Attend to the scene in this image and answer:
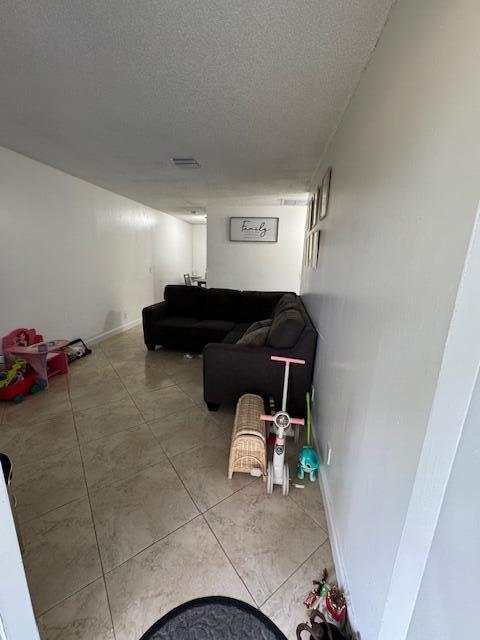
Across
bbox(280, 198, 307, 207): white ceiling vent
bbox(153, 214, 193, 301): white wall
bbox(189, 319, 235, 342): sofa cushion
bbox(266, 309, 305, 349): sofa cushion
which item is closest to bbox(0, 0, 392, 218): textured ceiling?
bbox(266, 309, 305, 349): sofa cushion

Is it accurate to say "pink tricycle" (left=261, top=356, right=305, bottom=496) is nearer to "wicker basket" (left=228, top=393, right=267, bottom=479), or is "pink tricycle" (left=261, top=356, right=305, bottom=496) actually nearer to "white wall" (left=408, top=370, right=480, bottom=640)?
"wicker basket" (left=228, top=393, right=267, bottom=479)

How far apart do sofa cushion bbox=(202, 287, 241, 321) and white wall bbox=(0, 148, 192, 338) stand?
1664mm

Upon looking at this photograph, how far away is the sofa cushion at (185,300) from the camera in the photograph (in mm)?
4109

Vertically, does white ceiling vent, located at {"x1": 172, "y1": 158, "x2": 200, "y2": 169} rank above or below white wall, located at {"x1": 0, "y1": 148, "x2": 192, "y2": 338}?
above

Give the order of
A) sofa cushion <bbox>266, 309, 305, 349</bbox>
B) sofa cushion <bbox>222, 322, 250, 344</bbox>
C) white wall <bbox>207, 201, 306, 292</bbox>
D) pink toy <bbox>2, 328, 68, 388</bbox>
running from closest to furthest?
sofa cushion <bbox>266, 309, 305, 349</bbox>, pink toy <bbox>2, 328, 68, 388</bbox>, sofa cushion <bbox>222, 322, 250, 344</bbox>, white wall <bbox>207, 201, 306, 292</bbox>

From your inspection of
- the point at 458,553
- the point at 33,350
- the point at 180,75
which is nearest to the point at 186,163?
the point at 180,75

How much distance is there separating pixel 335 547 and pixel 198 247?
859 cm

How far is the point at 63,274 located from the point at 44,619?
3.28 meters

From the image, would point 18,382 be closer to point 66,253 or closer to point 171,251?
point 66,253

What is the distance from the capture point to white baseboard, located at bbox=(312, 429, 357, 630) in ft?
3.31

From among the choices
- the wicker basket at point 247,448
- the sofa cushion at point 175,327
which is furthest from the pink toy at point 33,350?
the wicker basket at point 247,448

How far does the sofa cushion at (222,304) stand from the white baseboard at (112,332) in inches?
65.7

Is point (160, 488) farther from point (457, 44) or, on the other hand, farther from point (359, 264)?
point (457, 44)

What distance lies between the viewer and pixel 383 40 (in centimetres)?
112
